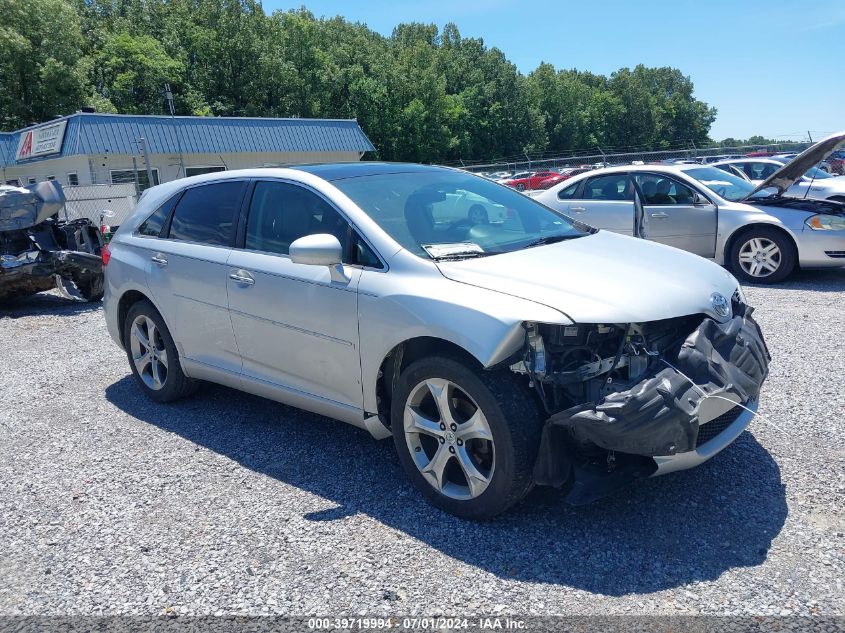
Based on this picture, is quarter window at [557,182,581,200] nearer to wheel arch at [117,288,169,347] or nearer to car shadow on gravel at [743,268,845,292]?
car shadow on gravel at [743,268,845,292]

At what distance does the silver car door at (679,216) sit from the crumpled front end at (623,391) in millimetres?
6082

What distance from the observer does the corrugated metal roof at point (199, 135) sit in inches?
1037

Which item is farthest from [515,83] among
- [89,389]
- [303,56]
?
[89,389]

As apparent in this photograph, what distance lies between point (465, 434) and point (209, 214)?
2532 mm

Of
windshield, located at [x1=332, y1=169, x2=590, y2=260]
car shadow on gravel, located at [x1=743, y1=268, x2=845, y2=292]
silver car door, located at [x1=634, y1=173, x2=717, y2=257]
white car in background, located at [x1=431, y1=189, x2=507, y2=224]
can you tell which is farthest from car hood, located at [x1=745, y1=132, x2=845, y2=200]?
white car in background, located at [x1=431, y1=189, x2=507, y2=224]

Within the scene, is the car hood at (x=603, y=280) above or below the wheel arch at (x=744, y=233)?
above

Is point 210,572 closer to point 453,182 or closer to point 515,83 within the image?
point 453,182

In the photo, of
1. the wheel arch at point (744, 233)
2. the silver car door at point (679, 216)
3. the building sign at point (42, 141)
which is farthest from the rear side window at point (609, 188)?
the building sign at point (42, 141)

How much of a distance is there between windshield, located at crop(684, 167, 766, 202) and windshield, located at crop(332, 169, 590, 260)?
5.87 m

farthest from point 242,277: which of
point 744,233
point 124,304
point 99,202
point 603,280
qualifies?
point 99,202

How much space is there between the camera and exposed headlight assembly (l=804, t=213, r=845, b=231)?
26.1 feet

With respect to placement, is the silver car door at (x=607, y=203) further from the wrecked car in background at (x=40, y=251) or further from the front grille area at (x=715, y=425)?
the wrecked car in background at (x=40, y=251)

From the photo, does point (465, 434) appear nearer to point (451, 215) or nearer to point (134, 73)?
point (451, 215)

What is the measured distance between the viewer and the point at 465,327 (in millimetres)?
3010
